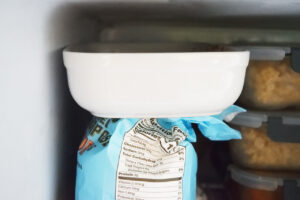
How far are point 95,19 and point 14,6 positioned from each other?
1.55ft

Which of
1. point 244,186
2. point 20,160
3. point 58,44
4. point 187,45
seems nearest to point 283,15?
point 187,45

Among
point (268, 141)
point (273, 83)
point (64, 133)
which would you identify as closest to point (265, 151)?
point (268, 141)

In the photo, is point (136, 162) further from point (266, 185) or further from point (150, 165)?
point (266, 185)

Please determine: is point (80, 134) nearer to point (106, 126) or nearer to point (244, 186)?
point (106, 126)

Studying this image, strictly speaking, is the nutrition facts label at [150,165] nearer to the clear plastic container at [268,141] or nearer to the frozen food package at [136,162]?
the frozen food package at [136,162]

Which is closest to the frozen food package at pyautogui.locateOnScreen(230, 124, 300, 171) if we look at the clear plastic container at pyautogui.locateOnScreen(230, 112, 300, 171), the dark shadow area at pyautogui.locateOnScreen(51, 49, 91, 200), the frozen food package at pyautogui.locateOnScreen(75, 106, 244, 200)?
the clear plastic container at pyautogui.locateOnScreen(230, 112, 300, 171)

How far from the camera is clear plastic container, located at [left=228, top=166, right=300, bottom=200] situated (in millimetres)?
668

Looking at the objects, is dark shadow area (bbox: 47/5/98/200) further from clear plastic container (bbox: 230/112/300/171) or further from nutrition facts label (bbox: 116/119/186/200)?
clear plastic container (bbox: 230/112/300/171)

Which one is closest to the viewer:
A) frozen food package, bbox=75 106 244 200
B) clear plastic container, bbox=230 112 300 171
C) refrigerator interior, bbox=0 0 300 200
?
refrigerator interior, bbox=0 0 300 200

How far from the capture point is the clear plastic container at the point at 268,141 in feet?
2.15

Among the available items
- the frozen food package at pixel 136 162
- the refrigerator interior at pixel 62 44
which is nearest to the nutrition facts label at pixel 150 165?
the frozen food package at pixel 136 162

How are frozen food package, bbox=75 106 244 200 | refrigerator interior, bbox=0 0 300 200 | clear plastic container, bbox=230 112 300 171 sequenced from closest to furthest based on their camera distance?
refrigerator interior, bbox=0 0 300 200, frozen food package, bbox=75 106 244 200, clear plastic container, bbox=230 112 300 171

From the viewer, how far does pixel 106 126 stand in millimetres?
578

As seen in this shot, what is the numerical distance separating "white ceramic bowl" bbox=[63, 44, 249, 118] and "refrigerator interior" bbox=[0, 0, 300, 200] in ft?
0.24
